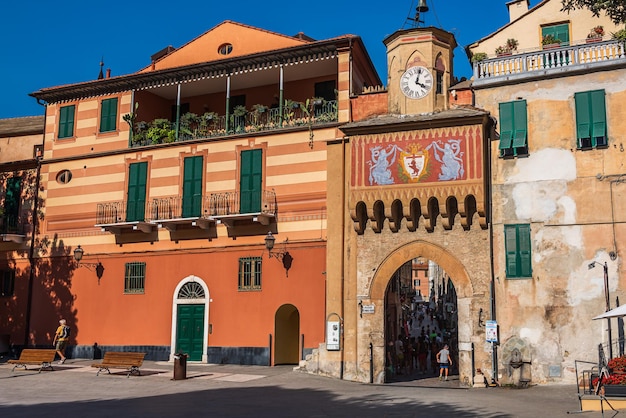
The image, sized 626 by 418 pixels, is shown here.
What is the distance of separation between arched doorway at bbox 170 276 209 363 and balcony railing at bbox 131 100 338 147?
6.39 m

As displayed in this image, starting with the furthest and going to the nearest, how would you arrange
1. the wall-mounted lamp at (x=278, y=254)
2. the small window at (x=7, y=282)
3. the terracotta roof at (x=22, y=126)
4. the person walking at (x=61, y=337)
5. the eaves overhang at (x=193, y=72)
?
the terracotta roof at (x=22, y=126)
the small window at (x=7, y=282)
the person walking at (x=61, y=337)
the eaves overhang at (x=193, y=72)
the wall-mounted lamp at (x=278, y=254)

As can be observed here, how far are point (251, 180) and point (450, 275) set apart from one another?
29.3 ft

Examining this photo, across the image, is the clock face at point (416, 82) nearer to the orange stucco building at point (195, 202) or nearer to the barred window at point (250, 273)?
the orange stucco building at point (195, 202)

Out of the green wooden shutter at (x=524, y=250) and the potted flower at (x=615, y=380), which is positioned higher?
the green wooden shutter at (x=524, y=250)

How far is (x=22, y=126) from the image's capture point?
35375mm

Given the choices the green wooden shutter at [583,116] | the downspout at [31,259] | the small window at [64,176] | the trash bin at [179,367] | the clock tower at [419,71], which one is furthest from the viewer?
the small window at [64,176]

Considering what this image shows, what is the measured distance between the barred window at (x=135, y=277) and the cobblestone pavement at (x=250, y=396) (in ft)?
14.4

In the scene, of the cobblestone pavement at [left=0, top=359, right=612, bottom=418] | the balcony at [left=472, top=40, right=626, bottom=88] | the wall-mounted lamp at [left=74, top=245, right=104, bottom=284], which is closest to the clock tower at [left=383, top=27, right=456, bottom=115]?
the balcony at [left=472, top=40, right=626, bottom=88]

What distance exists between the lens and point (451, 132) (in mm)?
23969

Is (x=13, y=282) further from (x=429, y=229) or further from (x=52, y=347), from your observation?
(x=429, y=229)

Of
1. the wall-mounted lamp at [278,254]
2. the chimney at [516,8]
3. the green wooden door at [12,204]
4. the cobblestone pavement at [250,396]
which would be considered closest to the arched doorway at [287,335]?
the cobblestone pavement at [250,396]

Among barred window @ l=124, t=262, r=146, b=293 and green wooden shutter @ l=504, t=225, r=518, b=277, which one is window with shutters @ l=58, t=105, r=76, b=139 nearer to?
barred window @ l=124, t=262, r=146, b=293

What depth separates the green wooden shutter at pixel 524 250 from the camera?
22.9m

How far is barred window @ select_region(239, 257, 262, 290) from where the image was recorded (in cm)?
2681
